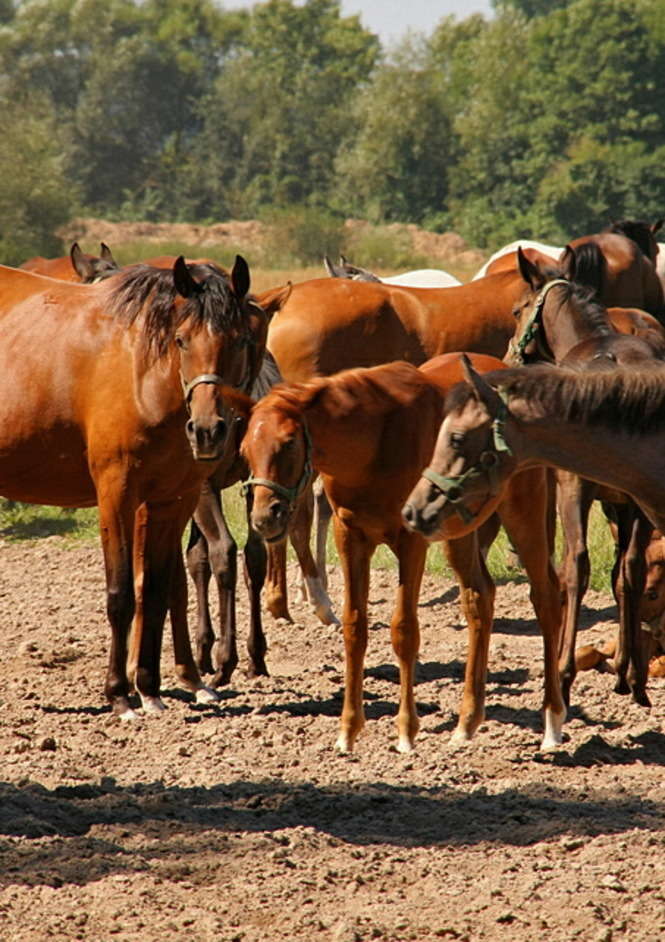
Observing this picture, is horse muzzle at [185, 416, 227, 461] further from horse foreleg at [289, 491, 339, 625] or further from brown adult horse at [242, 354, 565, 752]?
horse foreleg at [289, 491, 339, 625]

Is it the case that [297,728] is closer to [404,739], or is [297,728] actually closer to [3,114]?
[404,739]

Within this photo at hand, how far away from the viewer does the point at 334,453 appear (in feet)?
20.0

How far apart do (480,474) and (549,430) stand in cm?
29

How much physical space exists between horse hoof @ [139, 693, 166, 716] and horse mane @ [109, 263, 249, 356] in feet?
5.78

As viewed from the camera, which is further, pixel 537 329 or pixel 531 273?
pixel 531 273

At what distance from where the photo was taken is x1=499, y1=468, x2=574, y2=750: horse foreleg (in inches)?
260

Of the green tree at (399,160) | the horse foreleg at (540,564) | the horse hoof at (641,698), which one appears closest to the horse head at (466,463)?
the horse foreleg at (540,564)

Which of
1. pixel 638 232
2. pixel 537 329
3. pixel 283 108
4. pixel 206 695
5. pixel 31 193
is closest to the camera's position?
pixel 206 695

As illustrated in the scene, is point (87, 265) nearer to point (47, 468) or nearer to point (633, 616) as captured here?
point (47, 468)

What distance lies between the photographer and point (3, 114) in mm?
64312

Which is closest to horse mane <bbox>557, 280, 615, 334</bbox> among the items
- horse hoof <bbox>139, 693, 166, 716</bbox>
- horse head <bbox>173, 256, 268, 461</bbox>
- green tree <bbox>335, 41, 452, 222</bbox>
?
horse head <bbox>173, 256, 268, 461</bbox>

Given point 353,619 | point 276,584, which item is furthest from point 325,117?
point 353,619

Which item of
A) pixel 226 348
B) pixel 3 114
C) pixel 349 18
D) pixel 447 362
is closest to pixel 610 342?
pixel 447 362

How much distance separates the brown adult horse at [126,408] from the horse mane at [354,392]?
2.37 feet
